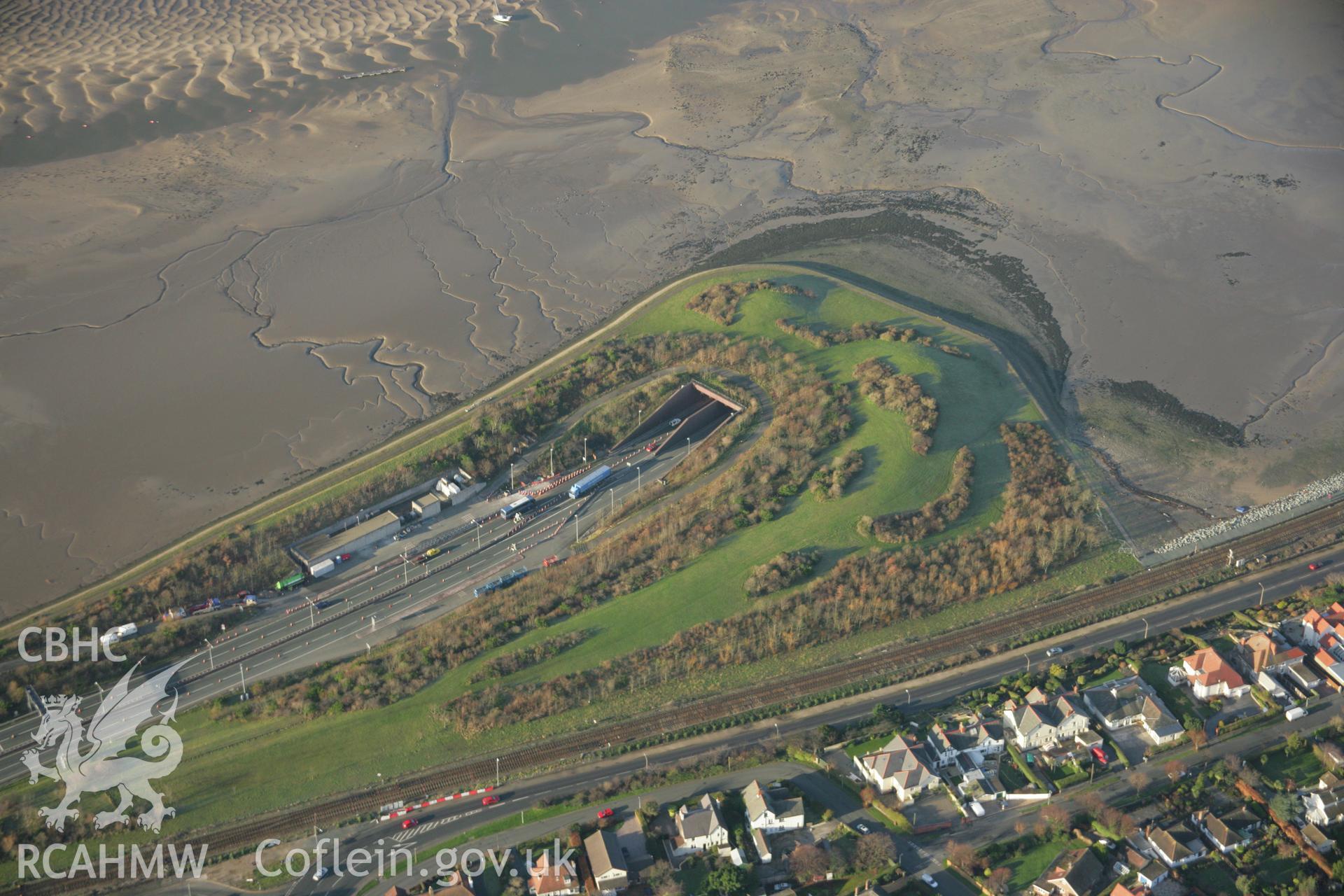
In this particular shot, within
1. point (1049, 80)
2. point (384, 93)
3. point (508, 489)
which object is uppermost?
point (384, 93)

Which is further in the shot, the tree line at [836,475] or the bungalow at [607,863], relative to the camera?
the tree line at [836,475]

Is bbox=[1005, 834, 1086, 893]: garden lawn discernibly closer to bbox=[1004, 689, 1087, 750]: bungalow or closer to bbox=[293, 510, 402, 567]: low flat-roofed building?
bbox=[1004, 689, 1087, 750]: bungalow

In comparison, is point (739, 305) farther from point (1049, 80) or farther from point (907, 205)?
point (1049, 80)

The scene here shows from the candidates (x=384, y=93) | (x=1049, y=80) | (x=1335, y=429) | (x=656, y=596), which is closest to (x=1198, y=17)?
(x=1049, y=80)

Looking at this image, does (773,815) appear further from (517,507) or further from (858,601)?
(517,507)

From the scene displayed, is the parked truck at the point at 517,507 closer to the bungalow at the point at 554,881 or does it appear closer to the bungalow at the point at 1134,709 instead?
the bungalow at the point at 554,881

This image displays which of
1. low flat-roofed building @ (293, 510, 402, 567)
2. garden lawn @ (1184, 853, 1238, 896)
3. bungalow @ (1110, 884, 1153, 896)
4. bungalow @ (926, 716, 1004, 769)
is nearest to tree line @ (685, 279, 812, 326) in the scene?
low flat-roofed building @ (293, 510, 402, 567)

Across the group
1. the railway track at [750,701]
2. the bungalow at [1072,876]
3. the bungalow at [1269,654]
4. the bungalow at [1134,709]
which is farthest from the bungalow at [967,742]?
the bungalow at [1269,654]
